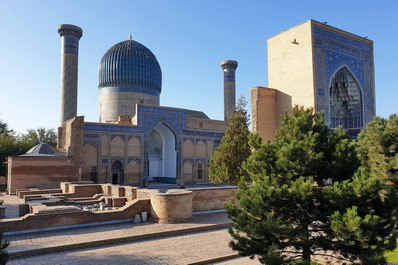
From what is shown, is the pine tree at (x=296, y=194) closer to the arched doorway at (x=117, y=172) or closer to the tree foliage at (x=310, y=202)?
the tree foliage at (x=310, y=202)

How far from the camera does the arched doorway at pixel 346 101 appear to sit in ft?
40.1

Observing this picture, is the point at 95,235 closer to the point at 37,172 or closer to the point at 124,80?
the point at 37,172

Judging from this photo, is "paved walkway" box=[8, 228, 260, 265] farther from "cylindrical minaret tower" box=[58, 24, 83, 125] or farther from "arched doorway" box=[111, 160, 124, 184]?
"cylindrical minaret tower" box=[58, 24, 83, 125]

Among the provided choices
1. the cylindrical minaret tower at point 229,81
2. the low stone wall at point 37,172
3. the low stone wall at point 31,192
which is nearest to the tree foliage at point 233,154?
the low stone wall at point 31,192

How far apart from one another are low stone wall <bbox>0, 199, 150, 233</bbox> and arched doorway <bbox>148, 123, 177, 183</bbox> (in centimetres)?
1444

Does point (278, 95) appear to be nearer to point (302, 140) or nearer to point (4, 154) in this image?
point (302, 140)

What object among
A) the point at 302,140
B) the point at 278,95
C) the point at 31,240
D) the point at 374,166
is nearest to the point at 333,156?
the point at 302,140

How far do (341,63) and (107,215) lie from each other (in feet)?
30.5

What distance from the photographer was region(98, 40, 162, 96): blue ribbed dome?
2595 centimetres

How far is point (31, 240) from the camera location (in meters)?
6.57

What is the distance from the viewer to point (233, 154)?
461 inches

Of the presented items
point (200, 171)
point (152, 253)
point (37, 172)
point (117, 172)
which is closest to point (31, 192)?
point (37, 172)

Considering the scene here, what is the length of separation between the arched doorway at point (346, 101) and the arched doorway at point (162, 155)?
12991 millimetres

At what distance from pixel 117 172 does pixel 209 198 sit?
12306 mm
